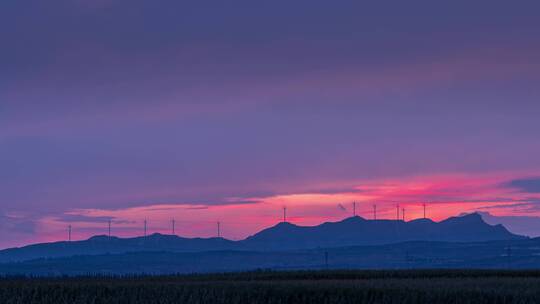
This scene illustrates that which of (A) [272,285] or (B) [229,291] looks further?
(A) [272,285]

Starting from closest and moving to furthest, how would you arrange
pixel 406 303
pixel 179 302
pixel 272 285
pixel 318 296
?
pixel 179 302, pixel 406 303, pixel 318 296, pixel 272 285

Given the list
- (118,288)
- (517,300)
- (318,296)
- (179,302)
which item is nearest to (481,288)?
(517,300)

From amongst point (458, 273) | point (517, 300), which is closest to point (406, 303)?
point (517, 300)

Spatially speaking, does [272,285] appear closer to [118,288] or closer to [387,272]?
[118,288]

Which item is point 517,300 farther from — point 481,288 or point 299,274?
point 299,274

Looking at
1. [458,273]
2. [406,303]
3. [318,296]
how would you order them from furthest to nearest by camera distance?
[458,273]
[318,296]
[406,303]

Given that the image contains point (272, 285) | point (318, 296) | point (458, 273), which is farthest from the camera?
point (458, 273)

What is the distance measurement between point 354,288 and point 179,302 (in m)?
18.0

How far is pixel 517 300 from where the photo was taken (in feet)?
150

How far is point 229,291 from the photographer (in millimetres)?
46688

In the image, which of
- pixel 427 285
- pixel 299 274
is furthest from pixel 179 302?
pixel 299 274

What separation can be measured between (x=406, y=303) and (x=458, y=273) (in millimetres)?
35933

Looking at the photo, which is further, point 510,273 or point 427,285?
point 510,273

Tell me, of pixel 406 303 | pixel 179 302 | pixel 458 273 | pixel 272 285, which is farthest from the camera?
pixel 458 273
